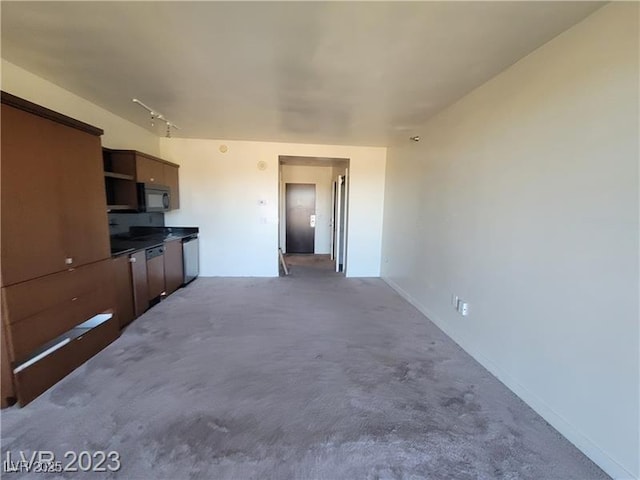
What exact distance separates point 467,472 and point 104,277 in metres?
3.07

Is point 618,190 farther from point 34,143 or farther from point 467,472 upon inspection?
point 34,143

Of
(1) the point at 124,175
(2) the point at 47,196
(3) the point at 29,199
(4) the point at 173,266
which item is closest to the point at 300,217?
(4) the point at 173,266

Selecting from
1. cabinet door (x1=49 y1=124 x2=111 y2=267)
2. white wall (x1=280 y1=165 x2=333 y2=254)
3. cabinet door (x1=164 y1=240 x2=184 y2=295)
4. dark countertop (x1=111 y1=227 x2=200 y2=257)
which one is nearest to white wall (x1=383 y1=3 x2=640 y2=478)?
cabinet door (x1=49 y1=124 x2=111 y2=267)

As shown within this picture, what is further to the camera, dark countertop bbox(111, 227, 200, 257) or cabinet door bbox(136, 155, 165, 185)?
cabinet door bbox(136, 155, 165, 185)

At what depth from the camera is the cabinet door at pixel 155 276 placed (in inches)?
141

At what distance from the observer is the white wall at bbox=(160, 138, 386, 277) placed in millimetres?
5078

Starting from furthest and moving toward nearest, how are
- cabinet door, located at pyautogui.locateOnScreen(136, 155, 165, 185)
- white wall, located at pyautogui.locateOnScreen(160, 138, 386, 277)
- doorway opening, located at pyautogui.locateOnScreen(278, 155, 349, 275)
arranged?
1. doorway opening, located at pyautogui.locateOnScreen(278, 155, 349, 275)
2. white wall, located at pyautogui.locateOnScreen(160, 138, 386, 277)
3. cabinet door, located at pyautogui.locateOnScreen(136, 155, 165, 185)

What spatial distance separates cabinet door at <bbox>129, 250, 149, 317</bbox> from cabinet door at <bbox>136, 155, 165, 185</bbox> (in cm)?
103

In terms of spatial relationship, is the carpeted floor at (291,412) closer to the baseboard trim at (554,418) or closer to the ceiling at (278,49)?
the baseboard trim at (554,418)

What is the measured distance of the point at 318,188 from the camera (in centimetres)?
762

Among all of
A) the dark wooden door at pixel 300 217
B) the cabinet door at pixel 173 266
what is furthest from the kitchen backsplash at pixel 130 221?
the dark wooden door at pixel 300 217

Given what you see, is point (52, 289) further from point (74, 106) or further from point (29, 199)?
point (74, 106)

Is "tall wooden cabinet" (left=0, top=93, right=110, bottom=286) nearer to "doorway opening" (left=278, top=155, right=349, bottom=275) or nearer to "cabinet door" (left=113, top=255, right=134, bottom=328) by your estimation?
"cabinet door" (left=113, top=255, right=134, bottom=328)

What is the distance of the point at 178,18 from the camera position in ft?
5.65
